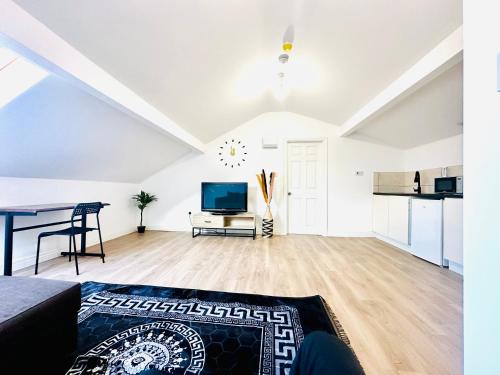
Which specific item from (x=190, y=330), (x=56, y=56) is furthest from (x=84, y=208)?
(x=190, y=330)

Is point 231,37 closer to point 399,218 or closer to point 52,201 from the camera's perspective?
point 52,201

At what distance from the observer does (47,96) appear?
1.83 meters

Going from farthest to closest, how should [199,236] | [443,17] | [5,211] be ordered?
[199,236] → [5,211] → [443,17]

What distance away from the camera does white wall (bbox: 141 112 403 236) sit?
164 inches

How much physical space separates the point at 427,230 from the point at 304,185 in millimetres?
2135

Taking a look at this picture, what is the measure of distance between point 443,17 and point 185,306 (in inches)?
119

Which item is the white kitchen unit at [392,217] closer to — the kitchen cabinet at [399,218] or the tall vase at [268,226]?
the kitchen cabinet at [399,218]

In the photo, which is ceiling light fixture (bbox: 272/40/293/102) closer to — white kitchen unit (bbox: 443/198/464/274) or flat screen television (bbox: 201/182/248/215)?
flat screen television (bbox: 201/182/248/215)

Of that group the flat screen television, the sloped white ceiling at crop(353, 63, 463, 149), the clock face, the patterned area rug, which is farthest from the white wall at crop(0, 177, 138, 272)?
the sloped white ceiling at crop(353, 63, 463, 149)

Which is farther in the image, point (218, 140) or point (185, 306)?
point (218, 140)

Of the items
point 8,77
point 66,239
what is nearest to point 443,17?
point 8,77

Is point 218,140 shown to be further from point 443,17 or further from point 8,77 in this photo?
point 443,17

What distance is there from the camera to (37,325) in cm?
92

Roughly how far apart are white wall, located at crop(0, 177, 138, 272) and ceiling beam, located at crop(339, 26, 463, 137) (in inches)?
180
